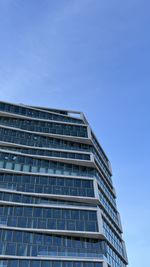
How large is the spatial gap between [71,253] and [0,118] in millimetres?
27733

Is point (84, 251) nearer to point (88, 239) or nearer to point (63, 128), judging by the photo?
point (88, 239)

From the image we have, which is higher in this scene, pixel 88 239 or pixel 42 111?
pixel 42 111

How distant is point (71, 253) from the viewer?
46.4m

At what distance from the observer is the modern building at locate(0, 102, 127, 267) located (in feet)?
152

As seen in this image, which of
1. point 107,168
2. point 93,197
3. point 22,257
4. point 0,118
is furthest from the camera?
point 107,168

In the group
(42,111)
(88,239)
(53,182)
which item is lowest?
(88,239)

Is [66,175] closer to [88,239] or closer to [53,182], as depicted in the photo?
[53,182]

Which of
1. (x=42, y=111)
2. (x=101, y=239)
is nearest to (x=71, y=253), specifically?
(x=101, y=239)

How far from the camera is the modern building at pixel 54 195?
4622 centimetres

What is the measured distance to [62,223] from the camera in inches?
1927

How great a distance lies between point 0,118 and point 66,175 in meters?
16.5

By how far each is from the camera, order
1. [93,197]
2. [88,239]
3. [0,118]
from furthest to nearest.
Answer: [0,118] < [93,197] < [88,239]

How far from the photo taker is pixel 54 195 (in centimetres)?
5206

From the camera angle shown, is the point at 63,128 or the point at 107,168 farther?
the point at 107,168
